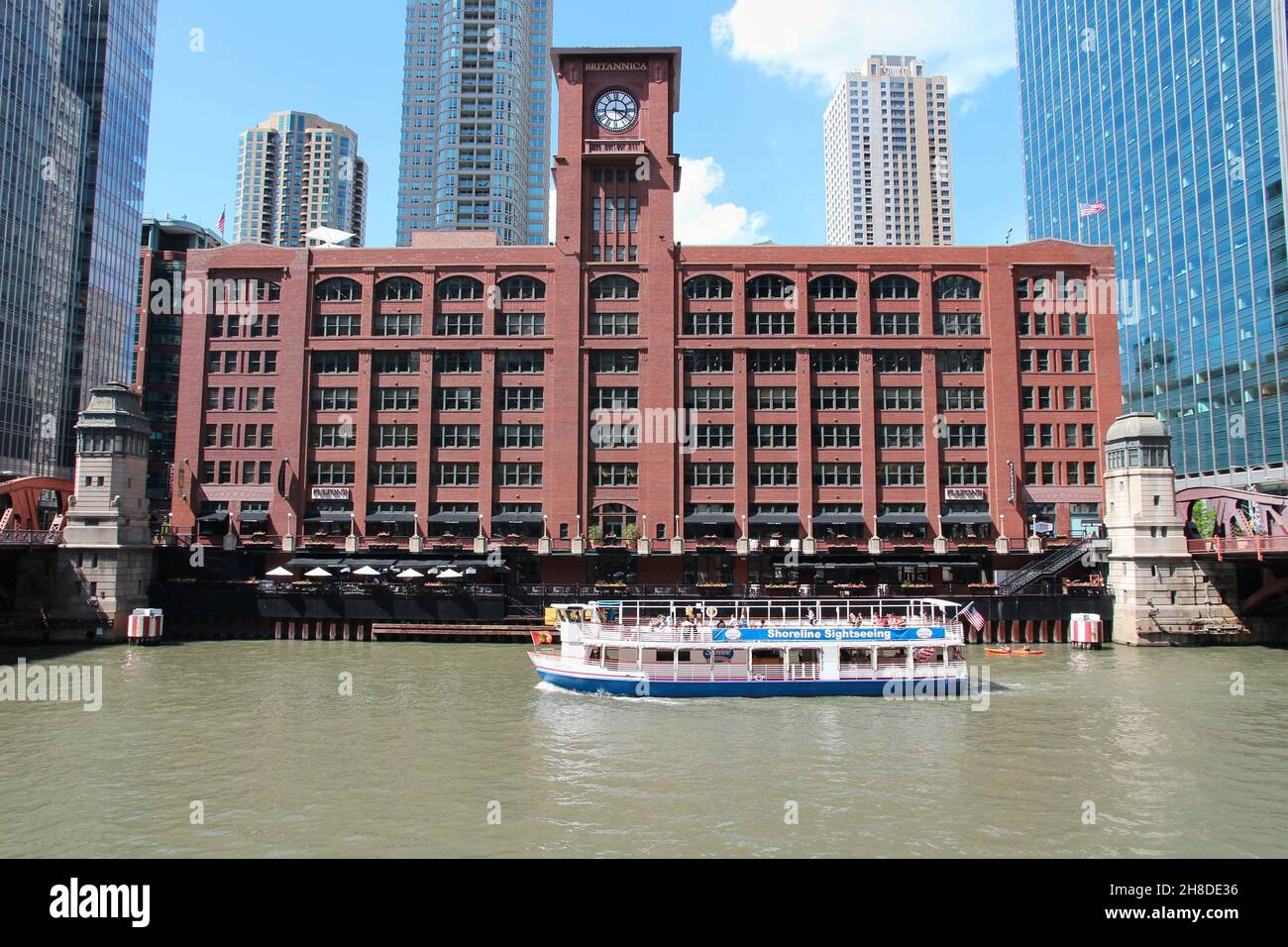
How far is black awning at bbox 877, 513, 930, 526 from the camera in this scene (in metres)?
75.6

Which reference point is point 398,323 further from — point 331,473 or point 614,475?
point 614,475

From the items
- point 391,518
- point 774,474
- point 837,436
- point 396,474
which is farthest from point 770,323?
point 391,518

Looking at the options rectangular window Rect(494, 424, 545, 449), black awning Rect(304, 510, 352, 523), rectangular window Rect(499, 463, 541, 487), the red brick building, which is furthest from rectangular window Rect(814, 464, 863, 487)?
black awning Rect(304, 510, 352, 523)

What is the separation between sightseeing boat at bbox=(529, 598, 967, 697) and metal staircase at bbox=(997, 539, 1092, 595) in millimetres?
23886

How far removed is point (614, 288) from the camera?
79188mm

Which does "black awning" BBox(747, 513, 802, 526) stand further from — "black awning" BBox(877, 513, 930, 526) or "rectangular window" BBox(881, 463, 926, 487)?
"rectangular window" BBox(881, 463, 926, 487)

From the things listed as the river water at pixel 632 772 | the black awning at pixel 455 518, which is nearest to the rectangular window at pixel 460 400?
the black awning at pixel 455 518

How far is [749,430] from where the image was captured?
77.8m

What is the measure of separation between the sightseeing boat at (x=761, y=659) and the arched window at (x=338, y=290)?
47.8 metres

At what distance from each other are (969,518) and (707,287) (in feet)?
101

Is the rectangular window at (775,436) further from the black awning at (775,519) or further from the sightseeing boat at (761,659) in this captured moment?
the sightseeing boat at (761,659)

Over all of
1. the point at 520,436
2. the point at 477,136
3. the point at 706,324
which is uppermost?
the point at 477,136
